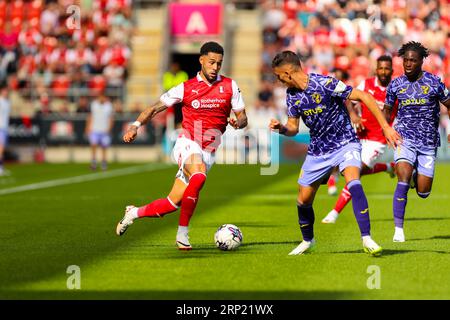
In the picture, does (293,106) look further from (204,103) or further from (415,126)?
(415,126)

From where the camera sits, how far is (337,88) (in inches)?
411

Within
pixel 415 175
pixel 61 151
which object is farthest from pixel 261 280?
pixel 61 151

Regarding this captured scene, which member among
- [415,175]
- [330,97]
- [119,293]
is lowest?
[119,293]

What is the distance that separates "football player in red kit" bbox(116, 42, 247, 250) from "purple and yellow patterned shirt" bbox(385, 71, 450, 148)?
2053 millimetres

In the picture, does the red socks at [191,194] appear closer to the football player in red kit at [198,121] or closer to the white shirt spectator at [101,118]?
the football player in red kit at [198,121]

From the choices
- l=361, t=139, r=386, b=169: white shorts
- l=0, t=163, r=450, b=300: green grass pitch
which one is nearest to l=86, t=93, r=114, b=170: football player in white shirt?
l=0, t=163, r=450, b=300: green grass pitch

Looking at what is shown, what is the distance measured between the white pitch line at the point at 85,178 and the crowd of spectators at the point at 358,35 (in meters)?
5.87

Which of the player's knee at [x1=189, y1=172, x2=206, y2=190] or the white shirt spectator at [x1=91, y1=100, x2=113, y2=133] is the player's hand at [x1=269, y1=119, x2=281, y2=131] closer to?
the player's knee at [x1=189, y1=172, x2=206, y2=190]

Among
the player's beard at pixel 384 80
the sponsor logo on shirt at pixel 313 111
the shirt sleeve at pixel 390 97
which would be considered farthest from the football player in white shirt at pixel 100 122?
the sponsor logo on shirt at pixel 313 111

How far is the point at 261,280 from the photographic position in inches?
355

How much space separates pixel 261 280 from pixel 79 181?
1554cm

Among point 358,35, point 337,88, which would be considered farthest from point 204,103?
point 358,35

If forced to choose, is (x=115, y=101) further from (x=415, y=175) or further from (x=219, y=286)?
(x=219, y=286)

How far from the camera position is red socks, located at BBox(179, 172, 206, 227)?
11148 mm
